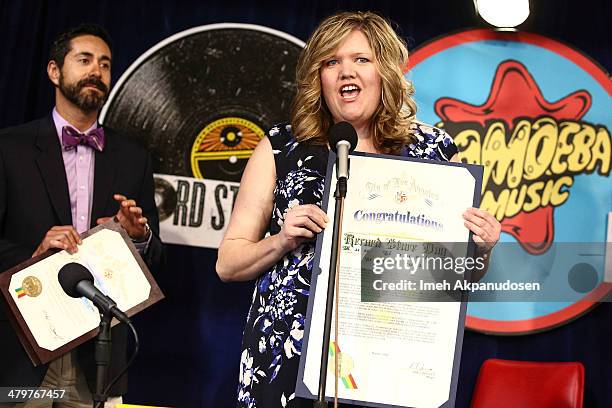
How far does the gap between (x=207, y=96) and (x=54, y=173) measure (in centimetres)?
108

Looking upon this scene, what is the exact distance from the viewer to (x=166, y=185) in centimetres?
453

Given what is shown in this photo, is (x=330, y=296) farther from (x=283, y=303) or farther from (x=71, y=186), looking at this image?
(x=71, y=186)

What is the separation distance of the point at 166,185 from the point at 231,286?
0.60 m

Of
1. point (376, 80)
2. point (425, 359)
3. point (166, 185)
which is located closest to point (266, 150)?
point (376, 80)

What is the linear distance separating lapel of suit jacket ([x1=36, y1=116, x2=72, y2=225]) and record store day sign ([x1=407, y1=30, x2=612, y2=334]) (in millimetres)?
1723

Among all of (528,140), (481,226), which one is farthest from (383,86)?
(528,140)

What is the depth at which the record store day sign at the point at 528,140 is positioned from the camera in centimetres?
438

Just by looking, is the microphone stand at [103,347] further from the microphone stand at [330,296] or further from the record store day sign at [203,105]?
the record store day sign at [203,105]

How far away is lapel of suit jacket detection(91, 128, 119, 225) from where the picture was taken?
3.77 meters

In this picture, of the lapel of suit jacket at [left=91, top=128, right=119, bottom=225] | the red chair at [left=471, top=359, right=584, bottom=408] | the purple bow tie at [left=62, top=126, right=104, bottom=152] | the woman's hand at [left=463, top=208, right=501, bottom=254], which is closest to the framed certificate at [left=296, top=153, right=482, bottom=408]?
the woman's hand at [left=463, top=208, right=501, bottom=254]

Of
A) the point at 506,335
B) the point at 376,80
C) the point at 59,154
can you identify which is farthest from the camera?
the point at 506,335

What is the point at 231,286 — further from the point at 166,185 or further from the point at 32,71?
the point at 32,71

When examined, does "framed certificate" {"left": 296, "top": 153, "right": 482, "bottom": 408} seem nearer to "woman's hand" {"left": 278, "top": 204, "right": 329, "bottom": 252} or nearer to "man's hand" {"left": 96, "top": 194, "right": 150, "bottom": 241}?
"woman's hand" {"left": 278, "top": 204, "right": 329, "bottom": 252}

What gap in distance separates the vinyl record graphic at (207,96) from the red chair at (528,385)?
157 cm
